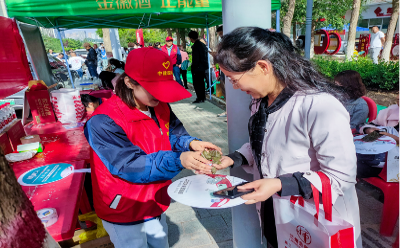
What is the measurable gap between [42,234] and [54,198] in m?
1.06

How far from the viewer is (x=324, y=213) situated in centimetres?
108

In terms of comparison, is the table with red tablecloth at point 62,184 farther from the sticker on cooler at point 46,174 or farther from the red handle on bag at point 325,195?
the red handle on bag at point 325,195

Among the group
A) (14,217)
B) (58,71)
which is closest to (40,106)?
(14,217)

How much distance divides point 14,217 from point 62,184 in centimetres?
131

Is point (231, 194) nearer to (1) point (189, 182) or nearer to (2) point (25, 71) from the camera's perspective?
(1) point (189, 182)

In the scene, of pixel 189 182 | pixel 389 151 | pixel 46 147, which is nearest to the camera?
pixel 189 182

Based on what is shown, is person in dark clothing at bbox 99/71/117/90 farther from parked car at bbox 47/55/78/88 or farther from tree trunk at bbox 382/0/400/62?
tree trunk at bbox 382/0/400/62

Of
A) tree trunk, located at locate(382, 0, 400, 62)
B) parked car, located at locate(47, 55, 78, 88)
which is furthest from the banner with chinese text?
tree trunk, located at locate(382, 0, 400, 62)

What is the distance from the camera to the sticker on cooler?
1.86m

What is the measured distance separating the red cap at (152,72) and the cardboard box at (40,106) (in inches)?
108

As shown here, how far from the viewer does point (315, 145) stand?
3.62 feet

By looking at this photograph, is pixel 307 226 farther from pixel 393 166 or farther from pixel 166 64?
pixel 393 166

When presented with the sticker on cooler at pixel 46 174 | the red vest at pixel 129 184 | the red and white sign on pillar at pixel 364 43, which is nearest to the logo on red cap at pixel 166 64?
the red vest at pixel 129 184

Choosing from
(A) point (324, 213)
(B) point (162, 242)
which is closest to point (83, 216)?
(B) point (162, 242)
